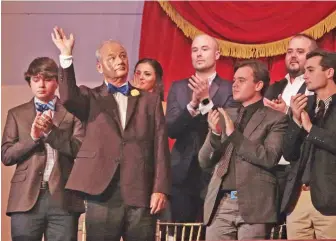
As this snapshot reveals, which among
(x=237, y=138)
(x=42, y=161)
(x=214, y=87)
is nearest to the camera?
(x=237, y=138)

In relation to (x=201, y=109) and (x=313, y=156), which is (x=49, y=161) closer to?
(x=201, y=109)

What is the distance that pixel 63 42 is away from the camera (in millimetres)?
4738

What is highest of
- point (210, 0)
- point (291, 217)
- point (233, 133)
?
point (210, 0)

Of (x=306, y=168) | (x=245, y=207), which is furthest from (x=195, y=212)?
(x=306, y=168)

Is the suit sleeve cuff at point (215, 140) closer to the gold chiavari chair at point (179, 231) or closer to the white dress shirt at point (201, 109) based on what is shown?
the white dress shirt at point (201, 109)

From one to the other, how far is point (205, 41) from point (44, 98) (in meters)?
0.99

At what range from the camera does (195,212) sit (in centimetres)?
495

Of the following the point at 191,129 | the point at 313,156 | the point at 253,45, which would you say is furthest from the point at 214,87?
the point at 313,156

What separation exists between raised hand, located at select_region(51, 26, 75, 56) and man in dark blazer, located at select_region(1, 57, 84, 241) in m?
0.31

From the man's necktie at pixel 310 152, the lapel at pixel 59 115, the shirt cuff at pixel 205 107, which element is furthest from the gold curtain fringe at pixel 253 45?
the lapel at pixel 59 115

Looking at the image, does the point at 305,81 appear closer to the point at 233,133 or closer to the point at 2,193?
the point at 233,133

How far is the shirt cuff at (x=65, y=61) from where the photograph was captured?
4.64 m

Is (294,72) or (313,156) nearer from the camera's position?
(313,156)

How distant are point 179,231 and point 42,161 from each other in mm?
863
